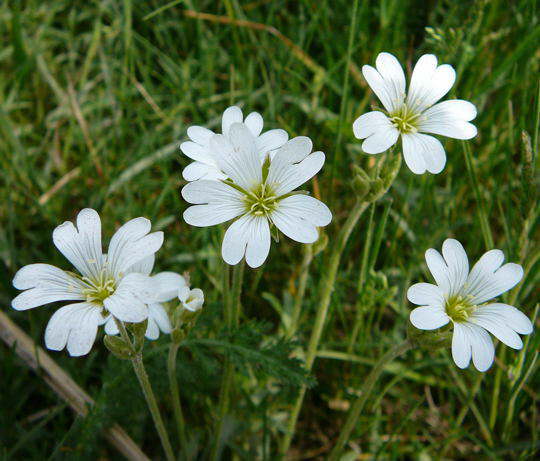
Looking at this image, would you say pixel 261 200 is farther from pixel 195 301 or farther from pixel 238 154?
pixel 195 301

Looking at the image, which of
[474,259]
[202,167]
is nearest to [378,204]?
[474,259]

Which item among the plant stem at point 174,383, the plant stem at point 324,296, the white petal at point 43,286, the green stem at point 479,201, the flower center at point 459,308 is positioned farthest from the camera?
the green stem at point 479,201

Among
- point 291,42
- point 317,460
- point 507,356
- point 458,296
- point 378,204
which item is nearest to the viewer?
point 458,296

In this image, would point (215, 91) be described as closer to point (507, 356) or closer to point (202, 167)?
point (202, 167)

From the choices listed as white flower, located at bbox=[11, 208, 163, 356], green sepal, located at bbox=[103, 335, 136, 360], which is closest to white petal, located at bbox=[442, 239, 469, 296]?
white flower, located at bbox=[11, 208, 163, 356]

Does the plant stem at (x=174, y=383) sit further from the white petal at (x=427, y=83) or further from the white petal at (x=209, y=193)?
the white petal at (x=427, y=83)

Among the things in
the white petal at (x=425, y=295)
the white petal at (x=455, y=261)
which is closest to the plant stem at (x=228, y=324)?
the white petal at (x=425, y=295)
